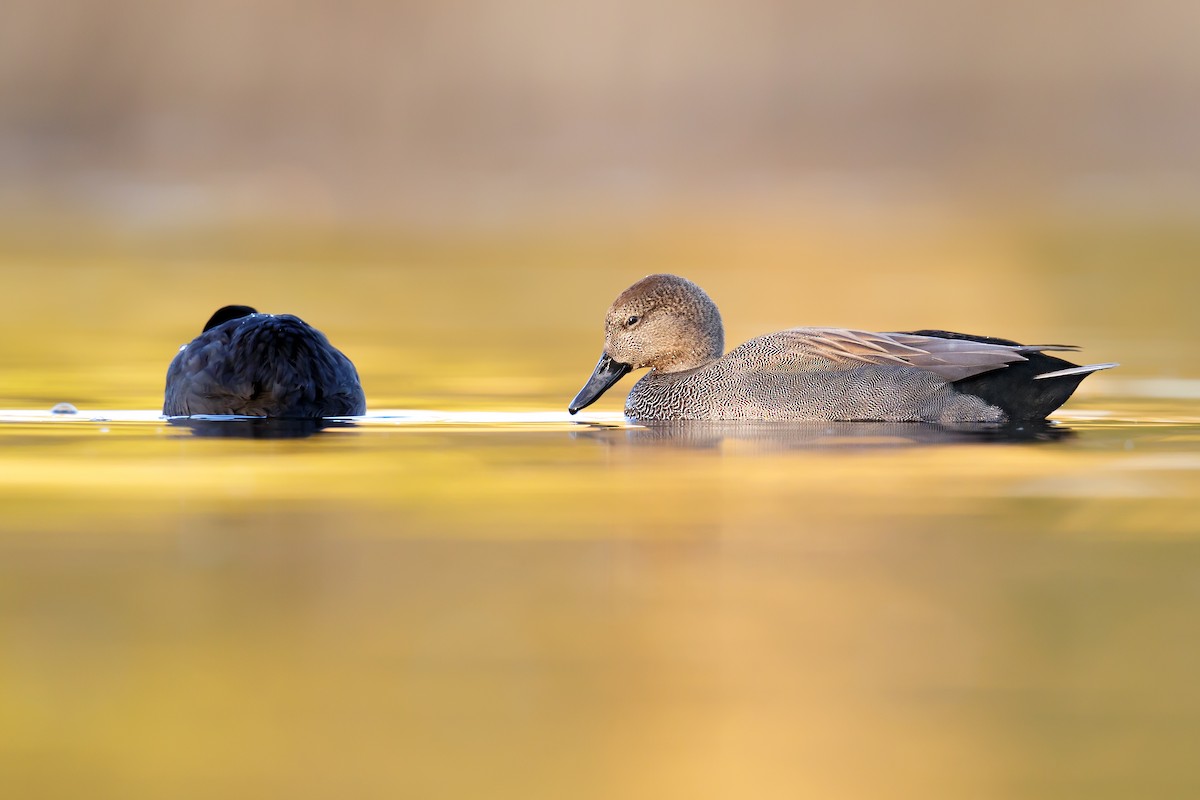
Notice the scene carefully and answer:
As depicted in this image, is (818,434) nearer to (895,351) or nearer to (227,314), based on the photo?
(895,351)

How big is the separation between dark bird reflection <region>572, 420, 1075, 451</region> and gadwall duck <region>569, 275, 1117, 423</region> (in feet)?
0.25

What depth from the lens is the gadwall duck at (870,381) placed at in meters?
9.02

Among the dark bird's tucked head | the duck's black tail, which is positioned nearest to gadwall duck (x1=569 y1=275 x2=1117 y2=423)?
the duck's black tail

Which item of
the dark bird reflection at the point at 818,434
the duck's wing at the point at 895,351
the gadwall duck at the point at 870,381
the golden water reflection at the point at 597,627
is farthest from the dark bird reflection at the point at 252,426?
the duck's wing at the point at 895,351

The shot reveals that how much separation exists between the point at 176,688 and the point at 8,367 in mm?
8629

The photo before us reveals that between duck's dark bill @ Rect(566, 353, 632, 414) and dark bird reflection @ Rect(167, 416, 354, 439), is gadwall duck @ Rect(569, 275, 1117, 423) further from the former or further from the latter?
dark bird reflection @ Rect(167, 416, 354, 439)

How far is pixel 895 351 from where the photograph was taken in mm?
9219

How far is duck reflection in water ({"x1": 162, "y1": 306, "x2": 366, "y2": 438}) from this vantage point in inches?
357

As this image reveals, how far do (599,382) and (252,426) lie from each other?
6.59 feet

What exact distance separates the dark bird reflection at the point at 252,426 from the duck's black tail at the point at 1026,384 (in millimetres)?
3019

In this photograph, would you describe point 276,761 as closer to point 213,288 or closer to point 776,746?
point 776,746

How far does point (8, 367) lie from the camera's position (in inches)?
479

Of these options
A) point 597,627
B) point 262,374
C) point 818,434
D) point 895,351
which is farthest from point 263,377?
point 597,627

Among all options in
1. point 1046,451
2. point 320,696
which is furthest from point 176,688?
point 1046,451
